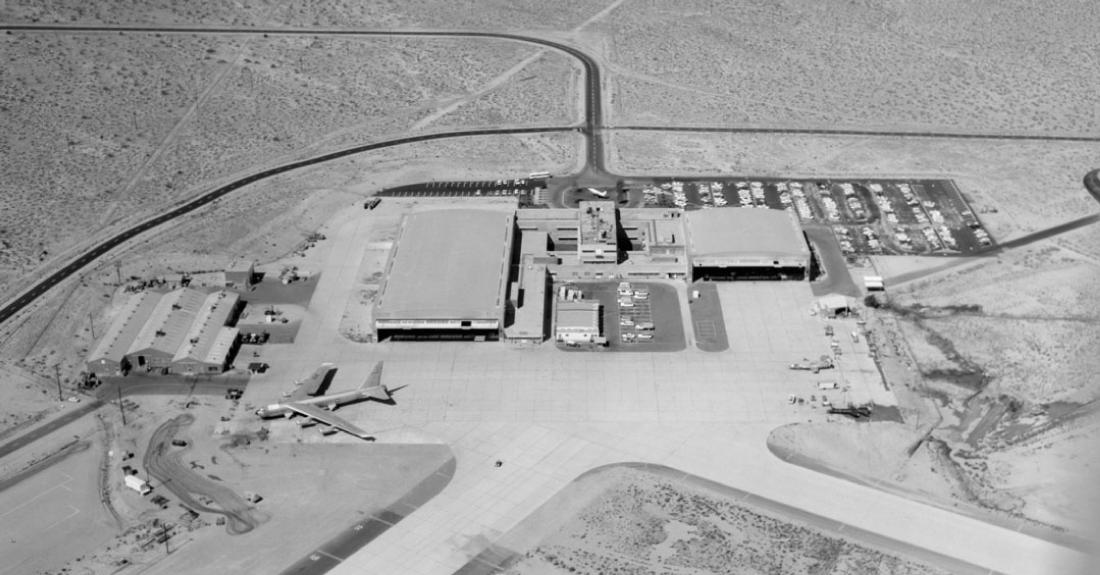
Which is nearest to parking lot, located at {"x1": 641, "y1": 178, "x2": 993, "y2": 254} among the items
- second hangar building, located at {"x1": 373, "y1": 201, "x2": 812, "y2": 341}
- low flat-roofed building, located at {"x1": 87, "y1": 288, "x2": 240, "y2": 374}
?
second hangar building, located at {"x1": 373, "y1": 201, "x2": 812, "y2": 341}

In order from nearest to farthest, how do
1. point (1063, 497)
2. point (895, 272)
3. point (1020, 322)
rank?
point (1063, 497) → point (1020, 322) → point (895, 272)

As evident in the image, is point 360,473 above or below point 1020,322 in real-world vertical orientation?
below

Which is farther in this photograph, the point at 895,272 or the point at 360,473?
the point at 895,272

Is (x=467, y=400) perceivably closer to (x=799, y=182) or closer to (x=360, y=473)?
(x=360, y=473)

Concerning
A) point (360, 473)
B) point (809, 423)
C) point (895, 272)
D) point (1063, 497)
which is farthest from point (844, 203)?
point (360, 473)

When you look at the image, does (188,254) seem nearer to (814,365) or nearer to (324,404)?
(324,404)

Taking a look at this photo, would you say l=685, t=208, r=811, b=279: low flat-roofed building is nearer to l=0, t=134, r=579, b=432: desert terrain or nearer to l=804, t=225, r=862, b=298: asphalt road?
l=804, t=225, r=862, b=298: asphalt road

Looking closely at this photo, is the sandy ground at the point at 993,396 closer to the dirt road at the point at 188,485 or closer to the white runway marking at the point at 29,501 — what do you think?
the dirt road at the point at 188,485
